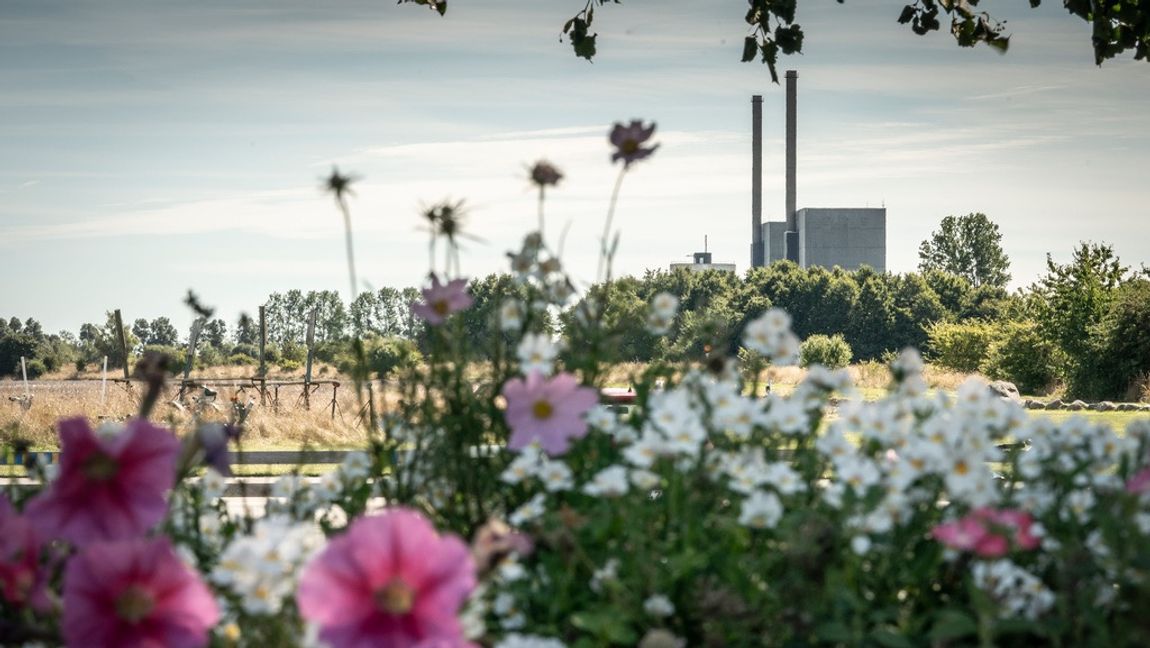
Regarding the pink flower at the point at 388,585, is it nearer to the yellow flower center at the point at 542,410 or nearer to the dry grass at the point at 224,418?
the yellow flower center at the point at 542,410

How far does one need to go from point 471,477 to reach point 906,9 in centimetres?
558

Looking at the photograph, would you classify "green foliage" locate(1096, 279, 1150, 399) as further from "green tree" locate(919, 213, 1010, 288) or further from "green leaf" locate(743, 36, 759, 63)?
"green tree" locate(919, 213, 1010, 288)

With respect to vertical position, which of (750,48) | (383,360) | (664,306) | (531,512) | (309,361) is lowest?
(309,361)

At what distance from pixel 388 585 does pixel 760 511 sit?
0.93 metres

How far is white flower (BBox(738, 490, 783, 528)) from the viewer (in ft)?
6.99

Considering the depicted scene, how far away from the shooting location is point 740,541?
223 centimetres

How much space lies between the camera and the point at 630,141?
2.79 meters

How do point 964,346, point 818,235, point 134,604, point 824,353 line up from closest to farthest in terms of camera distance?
point 134,604 < point 964,346 < point 824,353 < point 818,235

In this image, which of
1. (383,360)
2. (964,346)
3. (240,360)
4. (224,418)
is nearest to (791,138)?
(964,346)

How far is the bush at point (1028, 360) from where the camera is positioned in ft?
93.2

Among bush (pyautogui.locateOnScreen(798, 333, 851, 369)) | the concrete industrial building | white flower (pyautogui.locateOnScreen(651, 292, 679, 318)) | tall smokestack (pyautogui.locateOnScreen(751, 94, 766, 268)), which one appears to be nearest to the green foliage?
bush (pyautogui.locateOnScreen(798, 333, 851, 369))

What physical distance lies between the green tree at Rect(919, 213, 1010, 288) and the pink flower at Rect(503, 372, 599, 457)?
7425 centimetres

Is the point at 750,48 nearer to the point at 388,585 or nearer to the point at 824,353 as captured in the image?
the point at 388,585

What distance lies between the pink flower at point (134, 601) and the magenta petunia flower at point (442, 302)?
1.18 m
